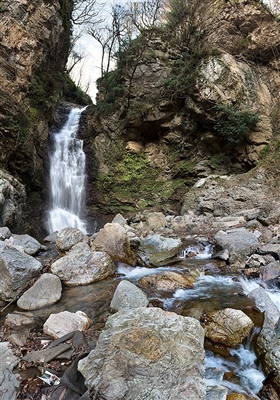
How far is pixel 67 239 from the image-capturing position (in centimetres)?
588

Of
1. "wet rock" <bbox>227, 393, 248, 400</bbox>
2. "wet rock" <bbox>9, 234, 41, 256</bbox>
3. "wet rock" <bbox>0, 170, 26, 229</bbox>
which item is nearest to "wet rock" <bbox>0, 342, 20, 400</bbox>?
"wet rock" <bbox>227, 393, 248, 400</bbox>

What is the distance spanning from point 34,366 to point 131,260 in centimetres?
318

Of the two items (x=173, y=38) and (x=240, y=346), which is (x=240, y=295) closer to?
(x=240, y=346)

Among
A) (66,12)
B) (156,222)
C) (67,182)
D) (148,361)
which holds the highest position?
(66,12)

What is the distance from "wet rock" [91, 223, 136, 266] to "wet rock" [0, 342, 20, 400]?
9.62 feet

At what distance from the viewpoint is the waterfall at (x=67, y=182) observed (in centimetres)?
1143

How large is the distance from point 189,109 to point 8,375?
1190 centimetres

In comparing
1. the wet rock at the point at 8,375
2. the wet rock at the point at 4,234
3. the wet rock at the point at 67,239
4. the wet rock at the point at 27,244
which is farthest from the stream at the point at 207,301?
the wet rock at the point at 4,234

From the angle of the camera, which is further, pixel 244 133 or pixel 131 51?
pixel 131 51

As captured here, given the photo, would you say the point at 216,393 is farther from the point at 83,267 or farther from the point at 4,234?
the point at 4,234

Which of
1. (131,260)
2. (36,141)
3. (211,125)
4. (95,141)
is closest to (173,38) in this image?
(211,125)

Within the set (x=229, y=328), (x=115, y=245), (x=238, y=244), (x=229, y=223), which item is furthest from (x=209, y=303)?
(x=229, y=223)

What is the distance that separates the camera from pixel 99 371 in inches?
74.9

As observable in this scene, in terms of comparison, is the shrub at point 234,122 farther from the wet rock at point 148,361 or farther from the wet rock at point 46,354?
the wet rock at point 46,354
